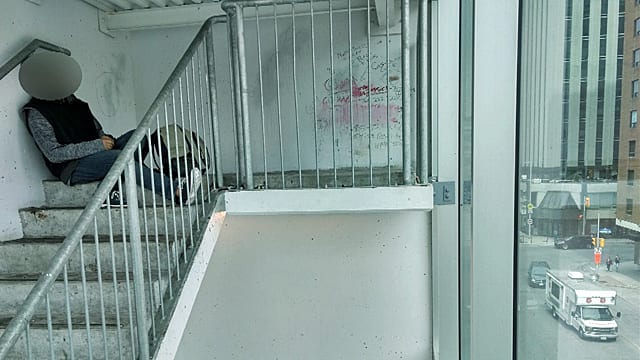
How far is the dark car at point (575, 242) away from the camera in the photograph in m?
1.09

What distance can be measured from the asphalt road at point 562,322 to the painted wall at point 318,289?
147 centimetres

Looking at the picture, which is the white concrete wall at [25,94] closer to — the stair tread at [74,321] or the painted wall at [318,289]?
the stair tread at [74,321]

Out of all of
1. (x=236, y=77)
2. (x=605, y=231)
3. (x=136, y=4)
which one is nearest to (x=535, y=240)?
(x=605, y=231)

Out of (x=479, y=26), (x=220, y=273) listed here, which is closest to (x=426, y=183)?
(x=479, y=26)

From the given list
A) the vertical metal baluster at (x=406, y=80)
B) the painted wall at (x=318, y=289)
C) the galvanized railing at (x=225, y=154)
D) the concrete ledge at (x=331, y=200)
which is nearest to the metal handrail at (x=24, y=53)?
the galvanized railing at (x=225, y=154)

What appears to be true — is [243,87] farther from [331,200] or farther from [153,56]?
[153,56]

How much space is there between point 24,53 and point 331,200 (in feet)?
6.82

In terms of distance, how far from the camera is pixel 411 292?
3.13 meters

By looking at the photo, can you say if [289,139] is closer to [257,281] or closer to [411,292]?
[257,281]

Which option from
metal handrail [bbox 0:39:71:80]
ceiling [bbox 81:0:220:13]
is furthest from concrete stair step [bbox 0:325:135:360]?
ceiling [bbox 81:0:220:13]

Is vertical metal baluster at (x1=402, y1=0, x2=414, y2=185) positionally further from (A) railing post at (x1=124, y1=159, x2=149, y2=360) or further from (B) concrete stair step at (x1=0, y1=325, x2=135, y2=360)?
(B) concrete stair step at (x1=0, y1=325, x2=135, y2=360)

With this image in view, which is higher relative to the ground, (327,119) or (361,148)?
(327,119)

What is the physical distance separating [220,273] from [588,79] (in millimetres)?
2915

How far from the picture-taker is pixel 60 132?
240cm
